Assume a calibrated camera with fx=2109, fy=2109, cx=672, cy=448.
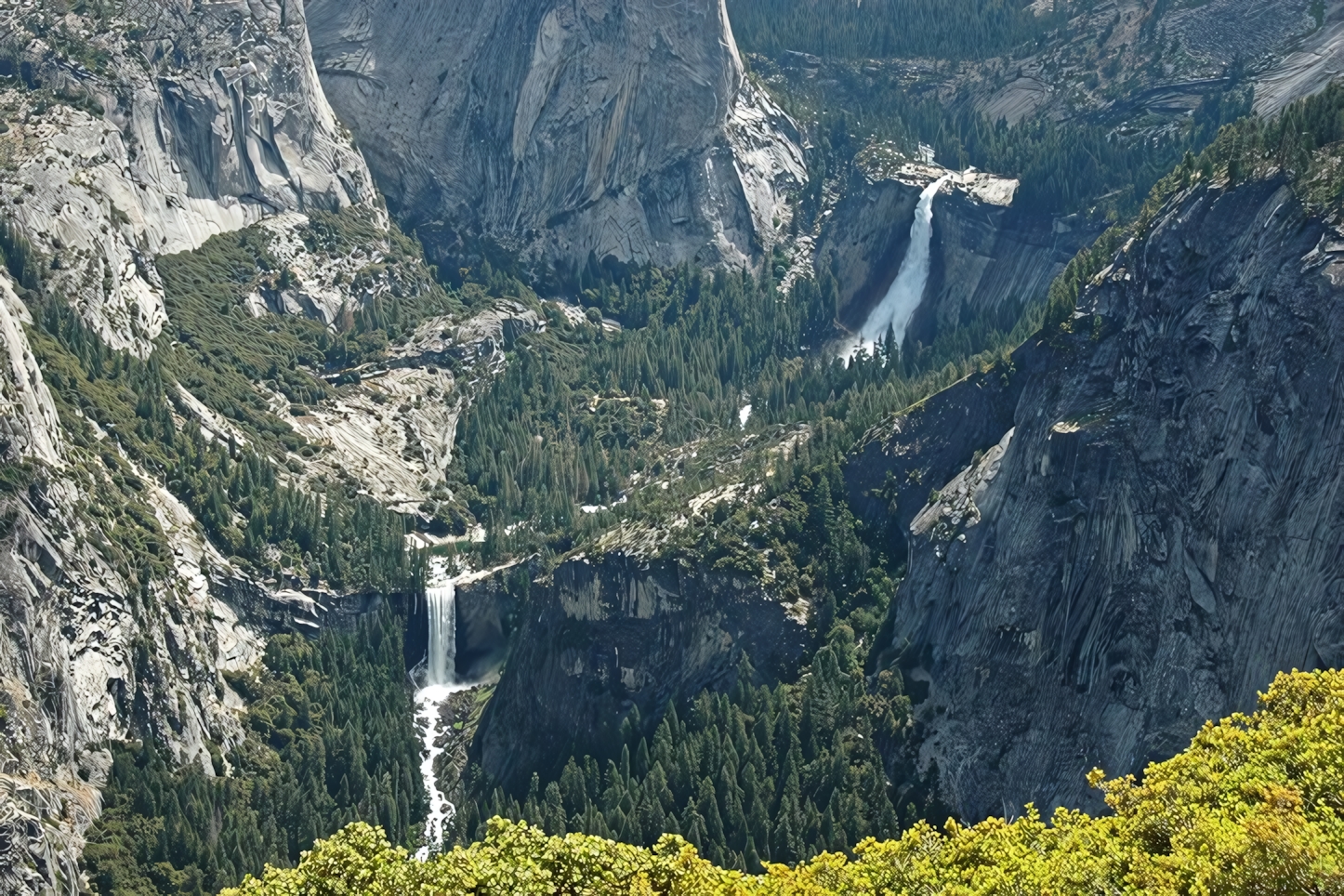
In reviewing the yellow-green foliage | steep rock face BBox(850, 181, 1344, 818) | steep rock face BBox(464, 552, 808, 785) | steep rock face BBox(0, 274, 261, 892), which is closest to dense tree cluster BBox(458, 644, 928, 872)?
steep rock face BBox(464, 552, 808, 785)

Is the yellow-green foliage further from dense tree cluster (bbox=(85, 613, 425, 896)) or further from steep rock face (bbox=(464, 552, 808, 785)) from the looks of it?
steep rock face (bbox=(464, 552, 808, 785))

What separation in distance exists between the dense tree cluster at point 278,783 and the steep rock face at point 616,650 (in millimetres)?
10011

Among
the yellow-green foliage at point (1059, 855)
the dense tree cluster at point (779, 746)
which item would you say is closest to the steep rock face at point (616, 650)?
the dense tree cluster at point (779, 746)

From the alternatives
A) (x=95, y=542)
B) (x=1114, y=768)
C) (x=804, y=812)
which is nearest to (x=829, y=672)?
(x=804, y=812)

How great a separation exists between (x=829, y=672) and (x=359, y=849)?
298 ft

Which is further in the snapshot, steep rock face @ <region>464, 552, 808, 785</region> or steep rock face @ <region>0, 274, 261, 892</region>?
steep rock face @ <region>464, 552, 808, 785</region>

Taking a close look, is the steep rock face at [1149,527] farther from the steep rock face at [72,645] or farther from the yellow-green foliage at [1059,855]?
the steep rock face at [72,645]

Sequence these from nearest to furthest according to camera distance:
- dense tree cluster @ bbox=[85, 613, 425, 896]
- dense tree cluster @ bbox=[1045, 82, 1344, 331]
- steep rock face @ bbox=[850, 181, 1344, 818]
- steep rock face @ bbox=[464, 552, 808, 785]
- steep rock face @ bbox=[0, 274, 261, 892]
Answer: steep rock face @ bbox=[850, 181, 1344, 818] < dense tree cluster @ bbox=[1045, 82, 1344, 331] < steep rock face @ bbox=[0, 274, 261, 892] < dense tree cluster @ bbox=[85, 613, 425, 896] < steep rock face @ bbox=[464, 552, 808, 785]

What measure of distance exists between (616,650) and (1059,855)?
104458 millimetres

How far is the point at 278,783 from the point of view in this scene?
577 ft

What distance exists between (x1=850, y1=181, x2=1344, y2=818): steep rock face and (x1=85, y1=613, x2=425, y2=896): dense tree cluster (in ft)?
154

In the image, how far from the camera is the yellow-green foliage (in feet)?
233

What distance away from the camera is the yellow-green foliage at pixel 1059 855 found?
70.9 metres

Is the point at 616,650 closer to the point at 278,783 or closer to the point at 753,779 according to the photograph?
the point at 753,779
